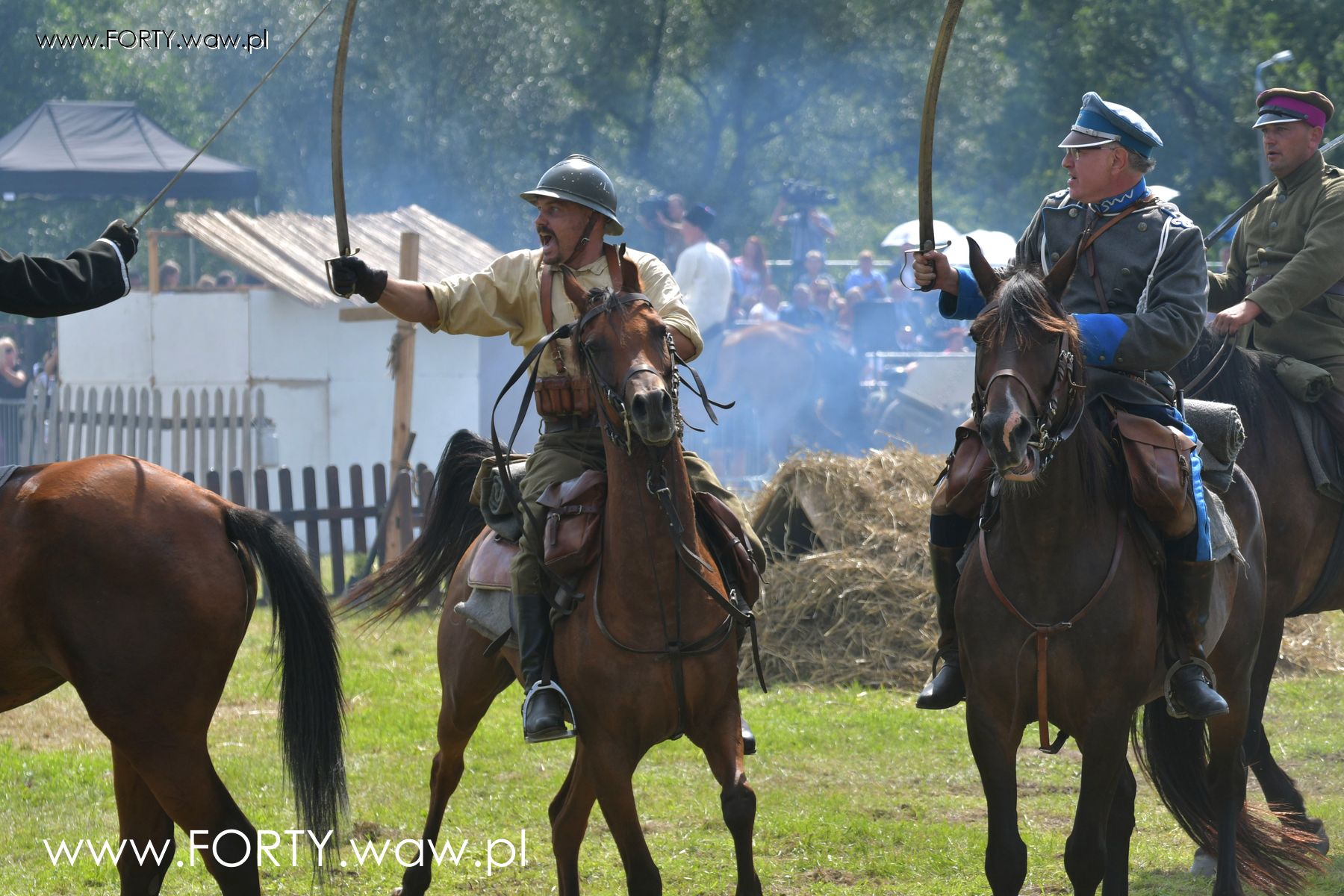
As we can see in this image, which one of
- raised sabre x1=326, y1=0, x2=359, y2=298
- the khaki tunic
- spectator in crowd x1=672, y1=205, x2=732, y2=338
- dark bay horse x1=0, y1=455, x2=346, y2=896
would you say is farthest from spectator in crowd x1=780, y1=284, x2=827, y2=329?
dark bay horse x1=0, y1=455, x2=346, y2=896

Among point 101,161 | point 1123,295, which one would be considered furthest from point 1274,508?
point 101,161

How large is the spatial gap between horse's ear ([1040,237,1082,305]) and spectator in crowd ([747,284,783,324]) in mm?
13827

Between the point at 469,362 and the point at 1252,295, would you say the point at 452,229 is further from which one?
the point at 1252,295

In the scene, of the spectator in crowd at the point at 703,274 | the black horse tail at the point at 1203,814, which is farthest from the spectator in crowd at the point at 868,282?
the black horse tail at the point at 1203,814

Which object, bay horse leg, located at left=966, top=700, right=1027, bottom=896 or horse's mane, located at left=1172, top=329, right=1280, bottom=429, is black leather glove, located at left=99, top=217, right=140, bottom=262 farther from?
horse's mane, located at left=1172, top=329, right=1280, bottom=429

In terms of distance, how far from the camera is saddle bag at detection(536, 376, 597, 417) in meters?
5.65

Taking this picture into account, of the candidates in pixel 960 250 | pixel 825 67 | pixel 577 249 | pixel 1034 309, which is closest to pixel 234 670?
pixel 577 249

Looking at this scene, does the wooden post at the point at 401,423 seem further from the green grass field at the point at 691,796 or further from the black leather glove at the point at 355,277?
the black leather glove at the point at 355,277

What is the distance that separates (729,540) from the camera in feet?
18.2

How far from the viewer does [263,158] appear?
1230 inches

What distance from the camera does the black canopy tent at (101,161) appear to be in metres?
20.4

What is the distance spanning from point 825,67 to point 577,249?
30101 millimetres

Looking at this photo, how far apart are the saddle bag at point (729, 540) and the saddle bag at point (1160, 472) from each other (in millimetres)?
1365

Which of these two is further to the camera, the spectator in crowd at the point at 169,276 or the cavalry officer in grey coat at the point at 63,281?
the spectator in crowd at the point at 169,276
